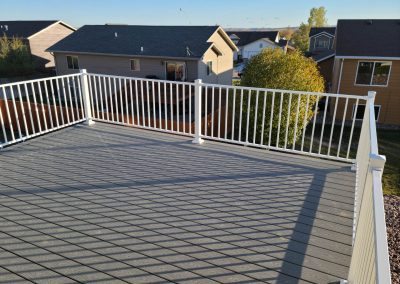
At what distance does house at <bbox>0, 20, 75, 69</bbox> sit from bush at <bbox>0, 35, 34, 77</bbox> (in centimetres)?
121

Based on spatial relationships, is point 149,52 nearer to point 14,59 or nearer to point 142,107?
point 142,107

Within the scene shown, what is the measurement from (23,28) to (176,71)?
60.5 ft

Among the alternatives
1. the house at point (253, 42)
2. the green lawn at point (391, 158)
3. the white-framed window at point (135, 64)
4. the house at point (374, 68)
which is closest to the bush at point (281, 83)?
the green lawn at point (391, 158)

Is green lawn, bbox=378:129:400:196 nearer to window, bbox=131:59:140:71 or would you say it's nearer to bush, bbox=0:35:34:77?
window, bbox=131:59:140:71

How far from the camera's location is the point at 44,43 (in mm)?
26234

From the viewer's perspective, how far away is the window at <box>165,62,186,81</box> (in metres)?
16.3

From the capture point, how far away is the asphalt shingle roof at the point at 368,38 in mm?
13797

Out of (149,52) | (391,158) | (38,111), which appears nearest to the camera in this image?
(391,158)

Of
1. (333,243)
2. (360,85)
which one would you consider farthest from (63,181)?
(360,85)

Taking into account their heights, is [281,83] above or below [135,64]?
below

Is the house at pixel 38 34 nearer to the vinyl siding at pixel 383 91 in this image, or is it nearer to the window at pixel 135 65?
the window at pixel 135 65

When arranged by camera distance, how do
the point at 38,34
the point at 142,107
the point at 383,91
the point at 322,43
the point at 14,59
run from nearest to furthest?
1. the point at 142,107
2. the point at 383,91
3. the point at 14,59
4. the point at 38,34
5. the point at 322,43

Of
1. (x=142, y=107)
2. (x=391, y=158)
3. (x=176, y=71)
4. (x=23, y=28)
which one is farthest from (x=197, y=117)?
(x=23, y=28)

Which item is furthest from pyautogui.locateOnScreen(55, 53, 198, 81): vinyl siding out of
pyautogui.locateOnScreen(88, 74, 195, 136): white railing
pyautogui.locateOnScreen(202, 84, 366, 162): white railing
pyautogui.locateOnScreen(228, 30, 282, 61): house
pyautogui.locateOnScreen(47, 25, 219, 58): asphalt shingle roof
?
pyautogui.locateOnScreen(228, 30, 282, 61): house
